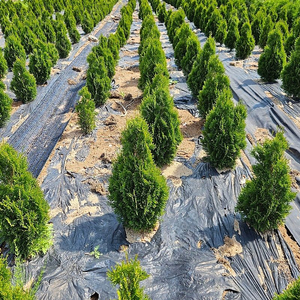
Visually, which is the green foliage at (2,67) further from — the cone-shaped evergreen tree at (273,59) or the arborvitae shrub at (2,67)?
the cone-shaped evergreen tree at (273,59)

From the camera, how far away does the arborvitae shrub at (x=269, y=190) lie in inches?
178

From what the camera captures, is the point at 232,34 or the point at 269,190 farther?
the point at 232,34

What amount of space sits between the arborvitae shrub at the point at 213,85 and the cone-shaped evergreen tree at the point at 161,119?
6.45 feet

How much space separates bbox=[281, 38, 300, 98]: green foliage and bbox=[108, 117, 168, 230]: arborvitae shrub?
7.37 meters

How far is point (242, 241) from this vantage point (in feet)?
16.2

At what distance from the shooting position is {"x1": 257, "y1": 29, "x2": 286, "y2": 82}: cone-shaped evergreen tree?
427 inches

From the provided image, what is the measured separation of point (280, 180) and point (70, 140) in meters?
5.88

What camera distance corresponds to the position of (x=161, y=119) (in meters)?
6.34

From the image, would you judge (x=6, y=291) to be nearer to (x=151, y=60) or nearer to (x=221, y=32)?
(x=151, y=60)

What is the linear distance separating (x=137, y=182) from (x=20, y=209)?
180cm

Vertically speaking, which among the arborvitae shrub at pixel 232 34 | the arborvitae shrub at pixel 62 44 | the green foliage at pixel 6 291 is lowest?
the arborvitae shrub at pixel 62 44

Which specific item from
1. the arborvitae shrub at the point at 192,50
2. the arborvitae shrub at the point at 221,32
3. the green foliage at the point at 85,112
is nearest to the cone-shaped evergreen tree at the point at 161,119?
the green foliage at the point at 85,112

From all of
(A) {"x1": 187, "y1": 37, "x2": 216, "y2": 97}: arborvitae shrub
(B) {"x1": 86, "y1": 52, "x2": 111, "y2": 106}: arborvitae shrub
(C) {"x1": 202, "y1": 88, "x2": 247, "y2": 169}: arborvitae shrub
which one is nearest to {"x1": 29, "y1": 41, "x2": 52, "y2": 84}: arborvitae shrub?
(B) {"x1": 86, "y1": 52, "x2": 111, "y2": 106}: arborvitae shrub

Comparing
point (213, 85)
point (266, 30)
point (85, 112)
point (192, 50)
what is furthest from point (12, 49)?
point (266, 30)
